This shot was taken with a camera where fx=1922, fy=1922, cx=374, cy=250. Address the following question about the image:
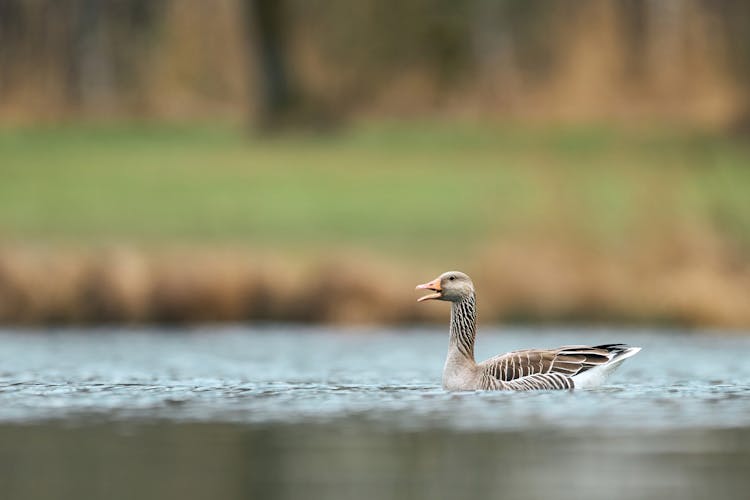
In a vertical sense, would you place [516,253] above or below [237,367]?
above

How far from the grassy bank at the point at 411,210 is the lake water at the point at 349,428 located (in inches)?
130

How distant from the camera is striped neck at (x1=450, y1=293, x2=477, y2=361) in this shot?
16625mm

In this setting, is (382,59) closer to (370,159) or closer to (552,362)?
(370,159)

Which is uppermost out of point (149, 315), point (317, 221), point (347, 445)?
point (317, 221)

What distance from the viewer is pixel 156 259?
25.0 metres

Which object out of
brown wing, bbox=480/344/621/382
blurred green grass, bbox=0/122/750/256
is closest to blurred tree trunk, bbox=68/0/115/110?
blurred green grass, bbox=0/122/750/256

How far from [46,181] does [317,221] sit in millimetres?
6104

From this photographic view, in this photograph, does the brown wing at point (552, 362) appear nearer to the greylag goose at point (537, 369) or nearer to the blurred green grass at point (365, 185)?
the greylag goose at point (537, 369)

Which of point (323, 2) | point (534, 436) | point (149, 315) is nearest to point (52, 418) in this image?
point (534, 436)

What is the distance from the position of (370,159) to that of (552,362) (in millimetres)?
20815

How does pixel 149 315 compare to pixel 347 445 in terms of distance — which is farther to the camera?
pixel 149 315

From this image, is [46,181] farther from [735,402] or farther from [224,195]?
[735,402]

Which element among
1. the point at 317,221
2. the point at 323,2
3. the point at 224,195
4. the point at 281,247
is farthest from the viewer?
the point at 323,2

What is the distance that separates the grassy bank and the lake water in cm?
330
